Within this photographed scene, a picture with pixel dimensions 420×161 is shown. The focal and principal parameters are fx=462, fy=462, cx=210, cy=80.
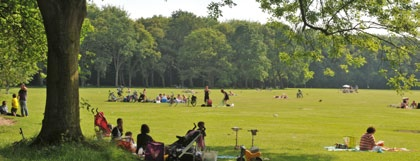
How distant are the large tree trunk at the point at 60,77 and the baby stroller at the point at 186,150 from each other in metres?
2.34

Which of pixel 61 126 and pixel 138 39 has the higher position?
pixel 138 39

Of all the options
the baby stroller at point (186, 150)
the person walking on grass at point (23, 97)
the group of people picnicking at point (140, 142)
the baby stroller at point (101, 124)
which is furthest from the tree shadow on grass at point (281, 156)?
the person walking on grass at point (23, 97)

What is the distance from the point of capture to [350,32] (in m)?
17.5

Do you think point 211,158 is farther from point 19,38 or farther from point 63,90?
point 19,38

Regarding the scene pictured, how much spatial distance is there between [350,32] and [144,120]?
1306 cm

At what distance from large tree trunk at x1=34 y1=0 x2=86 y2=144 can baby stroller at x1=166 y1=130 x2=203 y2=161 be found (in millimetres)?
2341

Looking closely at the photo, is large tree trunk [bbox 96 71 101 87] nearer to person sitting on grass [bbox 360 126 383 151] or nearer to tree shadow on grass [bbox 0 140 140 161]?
person sitting on grass [bbox 360 126 383 151]

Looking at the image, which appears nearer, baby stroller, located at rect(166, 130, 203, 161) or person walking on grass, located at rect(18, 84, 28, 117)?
baby stroller, located at rect(166, 130, 203, 161)

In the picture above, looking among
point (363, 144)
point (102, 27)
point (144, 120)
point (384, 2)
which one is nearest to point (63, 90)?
point (363, 144)

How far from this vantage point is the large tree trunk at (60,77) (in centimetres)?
1123

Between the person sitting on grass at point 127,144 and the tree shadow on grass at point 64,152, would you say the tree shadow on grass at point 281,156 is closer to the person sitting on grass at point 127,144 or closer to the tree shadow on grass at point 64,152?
the person sitting on grass at point 127,144

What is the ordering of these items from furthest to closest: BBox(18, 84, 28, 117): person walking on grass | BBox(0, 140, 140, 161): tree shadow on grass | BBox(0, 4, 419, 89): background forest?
1. BBox(0, 4, 419, 89): background forest
2. BBox(18, 84, 28, 117): person walking on grass
3. BBox(0, 140, 140, 161): tree shadow on grass

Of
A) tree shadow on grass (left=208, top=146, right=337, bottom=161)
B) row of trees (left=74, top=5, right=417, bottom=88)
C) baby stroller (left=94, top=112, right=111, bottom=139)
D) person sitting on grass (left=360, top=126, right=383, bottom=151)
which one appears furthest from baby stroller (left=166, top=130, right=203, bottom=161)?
row of trees (left=74, top=5, right=417, bottom=88)

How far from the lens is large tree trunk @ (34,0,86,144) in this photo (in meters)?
11.2
